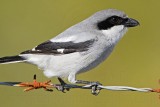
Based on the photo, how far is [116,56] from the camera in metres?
8.48

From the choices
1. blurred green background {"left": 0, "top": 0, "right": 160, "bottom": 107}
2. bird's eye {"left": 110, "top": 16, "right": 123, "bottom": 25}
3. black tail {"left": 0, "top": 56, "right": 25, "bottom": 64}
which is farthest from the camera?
blurred green background {"left": 0, "top": 0, "right": 160, "bottom": 107}

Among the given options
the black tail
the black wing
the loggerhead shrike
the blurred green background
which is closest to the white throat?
the loggerhead shrike

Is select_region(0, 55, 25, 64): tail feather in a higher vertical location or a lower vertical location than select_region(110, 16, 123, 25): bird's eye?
lower

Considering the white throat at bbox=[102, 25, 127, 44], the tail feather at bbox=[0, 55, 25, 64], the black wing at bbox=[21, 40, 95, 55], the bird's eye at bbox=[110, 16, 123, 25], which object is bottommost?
the tail feather at bbox=[0, 55, 25, 64]

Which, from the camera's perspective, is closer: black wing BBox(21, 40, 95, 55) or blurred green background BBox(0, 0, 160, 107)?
black wing BBox(21, 40, 95, 55)

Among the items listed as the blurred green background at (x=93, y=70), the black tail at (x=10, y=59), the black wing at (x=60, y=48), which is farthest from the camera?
the blurred green background at (x=93, y=70)

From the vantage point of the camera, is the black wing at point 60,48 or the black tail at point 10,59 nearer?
the black tail at point 10,59

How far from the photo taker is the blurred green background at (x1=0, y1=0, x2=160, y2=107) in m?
7.94

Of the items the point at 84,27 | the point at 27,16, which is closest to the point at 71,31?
the point at 84,27

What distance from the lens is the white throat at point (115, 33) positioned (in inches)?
237

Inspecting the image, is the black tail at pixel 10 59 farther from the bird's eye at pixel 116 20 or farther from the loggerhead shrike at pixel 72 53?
the bird's eye at pixel 116 20

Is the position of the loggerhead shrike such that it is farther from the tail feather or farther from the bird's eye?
the bird's eye

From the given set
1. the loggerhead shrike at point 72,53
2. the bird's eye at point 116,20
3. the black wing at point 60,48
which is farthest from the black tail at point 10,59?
the bird's eye at point 116,20

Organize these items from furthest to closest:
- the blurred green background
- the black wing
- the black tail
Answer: the blurred green background → the black wing → the black tail
